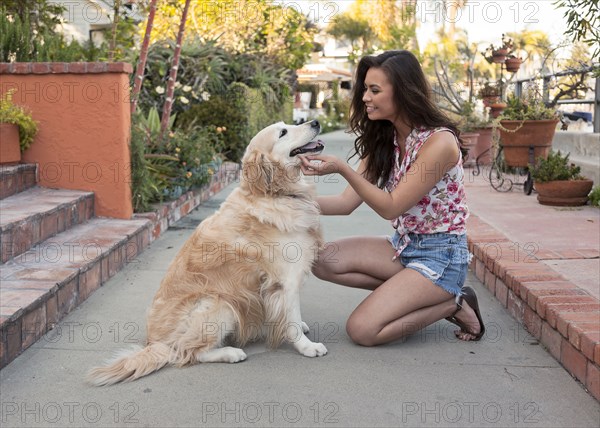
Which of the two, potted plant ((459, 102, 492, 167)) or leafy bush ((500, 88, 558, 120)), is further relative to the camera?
potted plant ((459, 102, 492, 167))

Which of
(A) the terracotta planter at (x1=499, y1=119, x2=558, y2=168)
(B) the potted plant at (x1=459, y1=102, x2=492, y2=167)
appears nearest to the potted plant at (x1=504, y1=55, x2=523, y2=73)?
(B) the potted plant at (x1=459, y1=102, x2=492, y2=167)

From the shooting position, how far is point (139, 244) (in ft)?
19.4

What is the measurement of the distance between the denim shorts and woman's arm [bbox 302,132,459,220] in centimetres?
29

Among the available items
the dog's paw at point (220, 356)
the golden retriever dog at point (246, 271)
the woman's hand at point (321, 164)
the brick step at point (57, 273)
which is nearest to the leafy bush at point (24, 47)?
the brick step at point (57, 273)

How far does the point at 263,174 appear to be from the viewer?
11.4ft

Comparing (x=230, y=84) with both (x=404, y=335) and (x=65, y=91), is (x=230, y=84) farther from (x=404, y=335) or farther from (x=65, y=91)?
(x=404, y=335)

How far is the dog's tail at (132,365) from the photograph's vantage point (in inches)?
126

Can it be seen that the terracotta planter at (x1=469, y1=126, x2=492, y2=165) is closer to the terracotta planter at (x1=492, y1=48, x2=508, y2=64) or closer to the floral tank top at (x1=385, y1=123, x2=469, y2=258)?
the terracotta planter at (x1=492, y1=48, x2=508, y2=64)

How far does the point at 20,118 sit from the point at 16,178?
1.80 feet

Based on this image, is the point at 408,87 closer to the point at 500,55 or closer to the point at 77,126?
the point at 77,126

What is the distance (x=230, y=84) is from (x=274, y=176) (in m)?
9.83

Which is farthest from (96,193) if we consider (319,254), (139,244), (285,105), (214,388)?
(285,105)

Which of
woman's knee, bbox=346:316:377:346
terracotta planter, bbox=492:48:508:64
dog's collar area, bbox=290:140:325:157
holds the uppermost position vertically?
terracotta planter, bbox=492:48:508:64

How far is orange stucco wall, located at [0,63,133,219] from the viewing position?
6070mm
